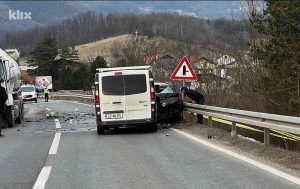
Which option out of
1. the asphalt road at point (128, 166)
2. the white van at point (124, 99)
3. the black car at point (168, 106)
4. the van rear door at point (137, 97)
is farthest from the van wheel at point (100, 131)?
the black car at point (168, 106)

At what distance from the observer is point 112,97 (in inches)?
628

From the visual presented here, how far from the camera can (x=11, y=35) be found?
162625 millimetres

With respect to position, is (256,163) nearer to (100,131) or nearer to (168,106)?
(100,131)

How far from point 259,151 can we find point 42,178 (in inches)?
187

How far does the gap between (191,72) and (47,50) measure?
97.2 m

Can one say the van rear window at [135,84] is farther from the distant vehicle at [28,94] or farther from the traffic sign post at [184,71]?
the distant vehicle at [28,94]

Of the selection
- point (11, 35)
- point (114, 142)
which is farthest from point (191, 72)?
point (11, 35)

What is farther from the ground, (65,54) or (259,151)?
(65,54)

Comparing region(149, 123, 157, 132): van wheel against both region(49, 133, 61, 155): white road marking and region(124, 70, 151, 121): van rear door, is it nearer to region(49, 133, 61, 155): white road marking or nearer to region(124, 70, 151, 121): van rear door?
region(124, 70, 151, 121): van rear door

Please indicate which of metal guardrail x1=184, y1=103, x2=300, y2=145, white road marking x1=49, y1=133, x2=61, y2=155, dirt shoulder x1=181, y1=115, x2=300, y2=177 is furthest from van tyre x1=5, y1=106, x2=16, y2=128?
dirt shoulder x1=181, y1=115, x2=300, y2=177

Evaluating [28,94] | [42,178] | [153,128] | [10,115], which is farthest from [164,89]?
[28,94]

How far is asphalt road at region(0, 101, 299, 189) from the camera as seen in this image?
769 cm

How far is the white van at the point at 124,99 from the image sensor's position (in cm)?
1585

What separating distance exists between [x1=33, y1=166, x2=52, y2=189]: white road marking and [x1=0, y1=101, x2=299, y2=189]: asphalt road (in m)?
0.06
